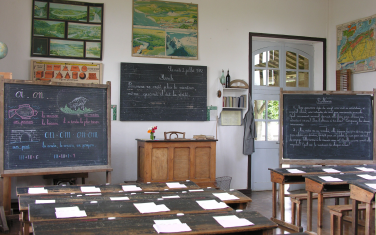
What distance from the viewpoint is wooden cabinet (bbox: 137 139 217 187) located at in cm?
522

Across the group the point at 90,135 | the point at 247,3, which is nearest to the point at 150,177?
the point at 90,135

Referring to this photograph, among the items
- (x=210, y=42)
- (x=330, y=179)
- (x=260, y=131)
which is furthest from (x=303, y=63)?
(x=330, y=179)

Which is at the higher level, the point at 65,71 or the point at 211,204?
the point at 65,71

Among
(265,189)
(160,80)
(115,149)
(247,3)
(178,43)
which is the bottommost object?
(265,189)

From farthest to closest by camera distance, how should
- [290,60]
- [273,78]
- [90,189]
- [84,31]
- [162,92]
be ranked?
[290,60] < [273,78] < [162,92] < [84,31] < [90,189]

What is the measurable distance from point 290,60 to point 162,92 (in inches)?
108

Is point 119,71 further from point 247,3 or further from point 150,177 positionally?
point 247,3

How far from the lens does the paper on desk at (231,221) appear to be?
201 cm

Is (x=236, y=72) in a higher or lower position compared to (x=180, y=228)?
higher

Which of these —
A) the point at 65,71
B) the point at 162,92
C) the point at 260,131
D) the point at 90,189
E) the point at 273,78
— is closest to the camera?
the point at 90,189

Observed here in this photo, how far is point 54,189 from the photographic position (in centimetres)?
300

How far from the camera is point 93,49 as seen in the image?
5645mm

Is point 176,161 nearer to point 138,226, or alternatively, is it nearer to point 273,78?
point 273,78

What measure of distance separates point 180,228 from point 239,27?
5167mm
